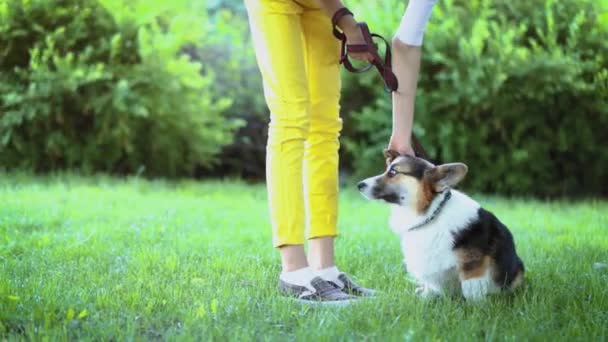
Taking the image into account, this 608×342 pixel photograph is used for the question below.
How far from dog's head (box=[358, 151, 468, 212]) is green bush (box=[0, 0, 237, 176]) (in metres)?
5.01

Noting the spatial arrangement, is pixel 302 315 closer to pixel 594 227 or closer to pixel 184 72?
pixel 594 227

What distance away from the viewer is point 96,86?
333 inches

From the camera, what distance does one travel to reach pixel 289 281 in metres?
3.63

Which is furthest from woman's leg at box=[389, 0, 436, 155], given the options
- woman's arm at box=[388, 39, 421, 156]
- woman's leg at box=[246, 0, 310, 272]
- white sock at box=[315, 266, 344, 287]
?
white sock at box=[315, 266, 344, 287]

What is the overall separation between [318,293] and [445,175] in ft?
2.52

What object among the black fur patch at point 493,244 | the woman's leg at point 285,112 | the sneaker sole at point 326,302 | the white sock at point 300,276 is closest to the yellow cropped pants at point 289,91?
the woman's leg at point 285,112

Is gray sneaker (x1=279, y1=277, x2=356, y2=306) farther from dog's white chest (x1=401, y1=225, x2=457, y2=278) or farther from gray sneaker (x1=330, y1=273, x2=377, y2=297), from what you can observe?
dog's white chest (x1=401, y1=225, x2=457, y2=278)

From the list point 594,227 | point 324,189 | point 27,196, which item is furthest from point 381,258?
point 27,196

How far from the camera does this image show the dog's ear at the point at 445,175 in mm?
3508

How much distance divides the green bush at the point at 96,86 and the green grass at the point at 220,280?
1.72m

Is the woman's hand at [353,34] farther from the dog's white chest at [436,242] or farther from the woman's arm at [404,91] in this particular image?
the dog's white chest at [436,242]

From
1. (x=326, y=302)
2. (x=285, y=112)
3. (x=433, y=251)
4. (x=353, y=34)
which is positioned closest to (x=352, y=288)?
(x=326, y=302)

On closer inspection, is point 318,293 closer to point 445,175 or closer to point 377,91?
point 445,175

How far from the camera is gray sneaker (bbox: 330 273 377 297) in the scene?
3742 millimetres
